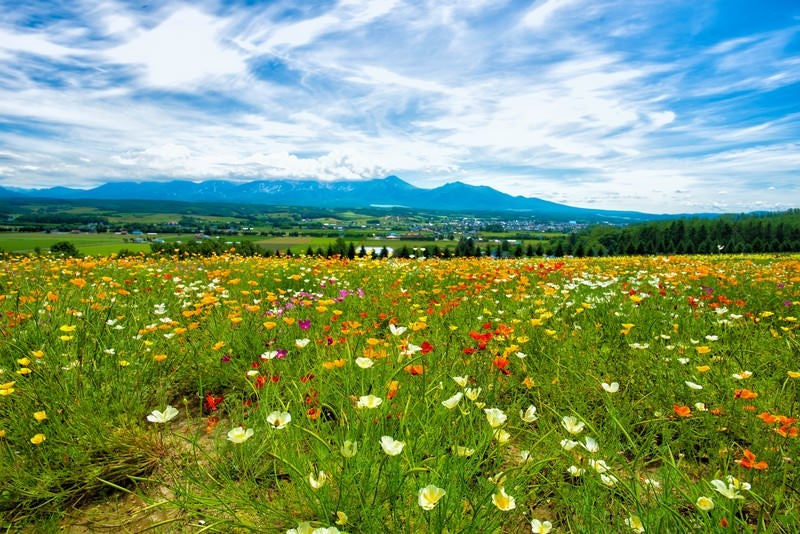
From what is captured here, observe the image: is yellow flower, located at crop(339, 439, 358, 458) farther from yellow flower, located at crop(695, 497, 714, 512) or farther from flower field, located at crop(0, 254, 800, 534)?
yellow flower, located at crop(695, 497, 714, 512)

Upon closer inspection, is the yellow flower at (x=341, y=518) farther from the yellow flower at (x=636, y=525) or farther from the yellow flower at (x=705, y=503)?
the yellow flower at (x=705, y=503)

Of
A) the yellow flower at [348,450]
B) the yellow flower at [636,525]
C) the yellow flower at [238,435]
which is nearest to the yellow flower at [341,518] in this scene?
the yellow flower at [348,450]

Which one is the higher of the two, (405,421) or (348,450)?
(348,450)

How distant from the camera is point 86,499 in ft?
7.25

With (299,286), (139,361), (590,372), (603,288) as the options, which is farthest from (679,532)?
(299,286)

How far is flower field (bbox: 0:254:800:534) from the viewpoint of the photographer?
1783 mm

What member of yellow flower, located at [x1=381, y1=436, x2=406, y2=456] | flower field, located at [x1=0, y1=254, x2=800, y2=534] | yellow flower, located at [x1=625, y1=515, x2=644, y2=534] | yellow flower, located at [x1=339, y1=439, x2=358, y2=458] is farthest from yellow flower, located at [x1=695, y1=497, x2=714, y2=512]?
yellow flower, located at [x1=339, y1=439, x2=358, y2=458]

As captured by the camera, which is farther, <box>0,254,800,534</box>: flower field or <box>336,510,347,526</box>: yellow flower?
<box>0,254,800,534</box>: flower field

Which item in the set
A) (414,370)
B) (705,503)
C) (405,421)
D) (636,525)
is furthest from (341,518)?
(705,503)

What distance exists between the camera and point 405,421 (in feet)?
6.89

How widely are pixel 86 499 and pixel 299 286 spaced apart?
4738 millimetres

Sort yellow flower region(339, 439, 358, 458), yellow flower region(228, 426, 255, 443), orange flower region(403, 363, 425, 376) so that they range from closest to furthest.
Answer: yellow flower region(339, 439, 358, 458) → yellow flower region(228, 426, 255, 443) → orange flower region(403, 363, 425, 376)

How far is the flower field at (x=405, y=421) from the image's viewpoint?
5.85 ft

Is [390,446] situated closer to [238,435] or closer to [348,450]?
[348,450]
